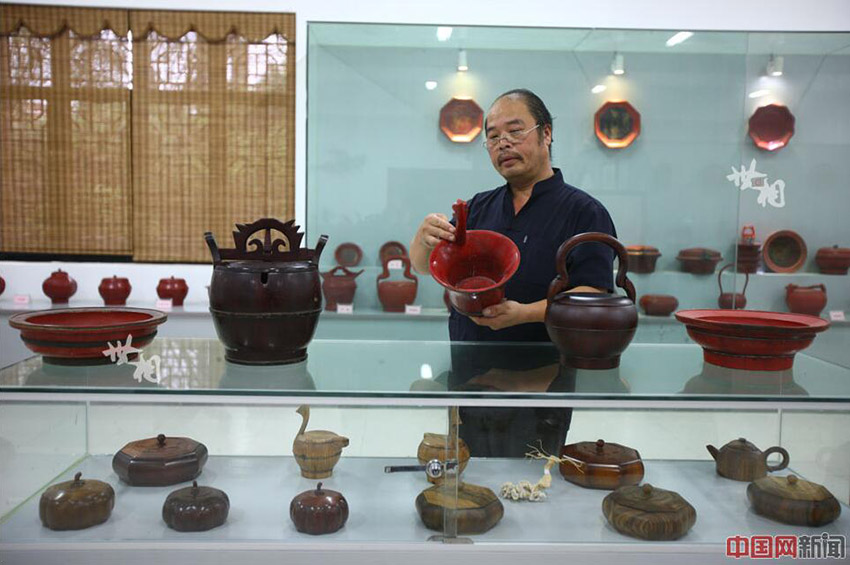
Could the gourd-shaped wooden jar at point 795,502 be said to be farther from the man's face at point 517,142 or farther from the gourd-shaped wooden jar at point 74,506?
the gourd-shaped wooden jar at point 74,506

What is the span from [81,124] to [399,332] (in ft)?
9.62

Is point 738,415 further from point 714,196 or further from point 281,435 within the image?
point 714,196

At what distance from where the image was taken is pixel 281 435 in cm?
192

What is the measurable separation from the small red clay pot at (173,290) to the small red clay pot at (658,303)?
325 cm

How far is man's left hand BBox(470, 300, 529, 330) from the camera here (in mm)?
1852

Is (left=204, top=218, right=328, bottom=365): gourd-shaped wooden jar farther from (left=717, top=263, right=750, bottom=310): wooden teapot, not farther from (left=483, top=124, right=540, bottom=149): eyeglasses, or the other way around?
(left=717, top=263, right=750, bottom=310): wooden teapot

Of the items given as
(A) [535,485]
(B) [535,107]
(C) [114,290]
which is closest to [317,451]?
(A) [535,485]

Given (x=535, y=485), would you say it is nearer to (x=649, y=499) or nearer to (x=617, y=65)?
(x=649, y=499)

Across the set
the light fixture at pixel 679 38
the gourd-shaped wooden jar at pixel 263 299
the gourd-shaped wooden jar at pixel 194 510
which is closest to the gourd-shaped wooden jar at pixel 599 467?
the gourd-shaped wooden jar at pixel 263 299

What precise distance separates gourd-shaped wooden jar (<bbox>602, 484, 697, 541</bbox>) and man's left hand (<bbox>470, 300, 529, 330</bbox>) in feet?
1.75

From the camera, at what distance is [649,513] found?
5.55 ft

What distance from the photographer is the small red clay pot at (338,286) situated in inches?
173

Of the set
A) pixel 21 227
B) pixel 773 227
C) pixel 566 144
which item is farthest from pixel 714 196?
pixel 21 227

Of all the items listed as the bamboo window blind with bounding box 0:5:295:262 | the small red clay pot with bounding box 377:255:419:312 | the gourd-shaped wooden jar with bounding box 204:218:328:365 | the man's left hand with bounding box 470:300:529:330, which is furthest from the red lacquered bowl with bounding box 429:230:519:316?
the bamboo window blind with bounding box 0:5:295:262
